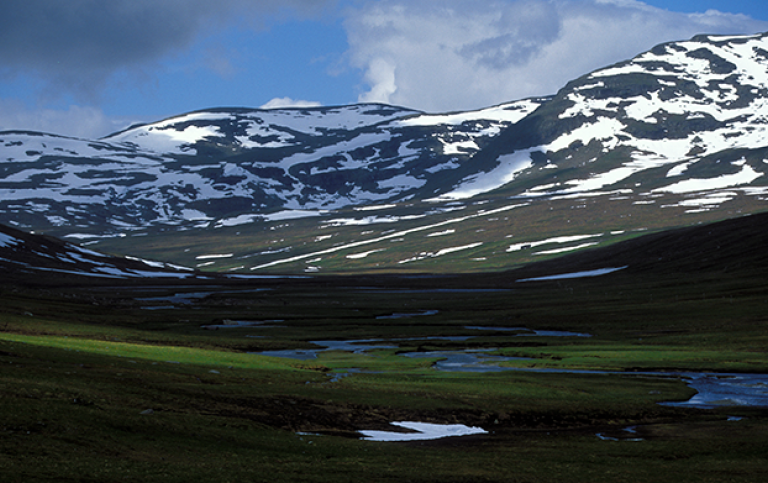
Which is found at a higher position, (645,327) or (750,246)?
(750,246)

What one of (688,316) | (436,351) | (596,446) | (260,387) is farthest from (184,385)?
(688,316)

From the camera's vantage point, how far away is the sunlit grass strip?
58066 millimetres

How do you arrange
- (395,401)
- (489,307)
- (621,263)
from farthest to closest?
(621,263)
(489,307)
(395,401)

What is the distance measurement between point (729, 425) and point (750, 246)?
132 metres

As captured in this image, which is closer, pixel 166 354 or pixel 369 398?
pixel 369 398

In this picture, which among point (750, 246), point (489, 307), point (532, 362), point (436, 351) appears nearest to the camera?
point (532, 362)

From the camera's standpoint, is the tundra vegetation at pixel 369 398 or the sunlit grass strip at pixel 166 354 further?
the sunlit grass strip at pixel 166 354

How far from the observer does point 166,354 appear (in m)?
62.8

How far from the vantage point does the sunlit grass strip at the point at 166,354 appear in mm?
58066

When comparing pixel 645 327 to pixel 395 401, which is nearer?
pixel 395 401

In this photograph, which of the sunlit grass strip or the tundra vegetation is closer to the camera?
the tundra vegetation

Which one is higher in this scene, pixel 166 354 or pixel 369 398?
pixel 166 354

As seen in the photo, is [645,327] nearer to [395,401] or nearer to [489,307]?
[489,307]

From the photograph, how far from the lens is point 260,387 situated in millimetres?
48031
